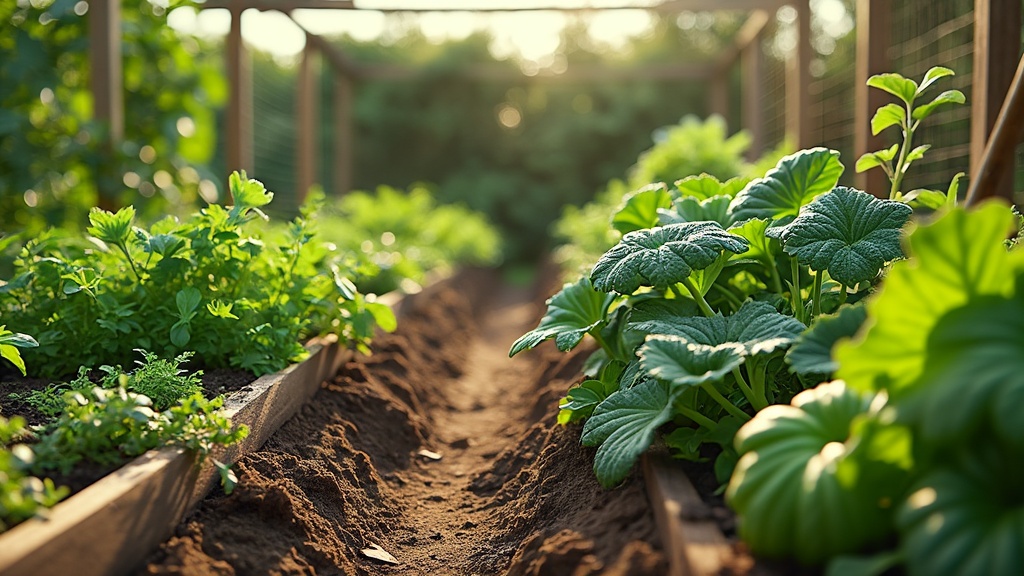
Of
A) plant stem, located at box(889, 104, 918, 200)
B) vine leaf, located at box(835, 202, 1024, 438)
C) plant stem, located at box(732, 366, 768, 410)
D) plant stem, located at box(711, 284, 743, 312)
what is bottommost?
plant stem, located at box(732, 366, 768, 410)

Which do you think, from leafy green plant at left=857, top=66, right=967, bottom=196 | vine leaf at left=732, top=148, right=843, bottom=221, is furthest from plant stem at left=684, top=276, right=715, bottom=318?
leafy green plant at left=857, top=66, right=967, bottom=196

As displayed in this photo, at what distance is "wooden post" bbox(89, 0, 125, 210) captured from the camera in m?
4.85

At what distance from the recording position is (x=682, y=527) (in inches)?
57.5

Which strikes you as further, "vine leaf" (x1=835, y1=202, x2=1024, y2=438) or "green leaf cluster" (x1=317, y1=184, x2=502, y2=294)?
"green leaf cluster" (x1=317, y1=184, x2=502, y2=294)

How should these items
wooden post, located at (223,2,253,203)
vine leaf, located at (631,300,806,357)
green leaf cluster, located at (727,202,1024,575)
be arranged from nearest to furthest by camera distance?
green leaf cluster, located at (727,202,1024,575)
vine leaf, located at (631,300,806,357)
wooden post, located at (223,2,253,203)

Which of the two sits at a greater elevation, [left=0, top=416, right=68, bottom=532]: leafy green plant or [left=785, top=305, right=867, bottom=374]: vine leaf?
[left=785, top=305, right=867, bottom=374]: vine leaf

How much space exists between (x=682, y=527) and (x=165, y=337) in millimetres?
1649

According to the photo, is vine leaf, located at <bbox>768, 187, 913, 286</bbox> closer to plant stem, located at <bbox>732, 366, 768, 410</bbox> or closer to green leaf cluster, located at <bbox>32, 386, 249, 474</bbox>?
plant stem, located at <bbox>732, 366, 768, 410</bbox>

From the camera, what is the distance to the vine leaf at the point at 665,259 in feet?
6.22

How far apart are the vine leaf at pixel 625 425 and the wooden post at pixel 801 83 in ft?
13.3

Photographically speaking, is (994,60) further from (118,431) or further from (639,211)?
(118,431)

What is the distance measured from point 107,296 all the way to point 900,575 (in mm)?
2068

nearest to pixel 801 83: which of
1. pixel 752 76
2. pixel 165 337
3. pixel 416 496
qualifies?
pixel 752 76

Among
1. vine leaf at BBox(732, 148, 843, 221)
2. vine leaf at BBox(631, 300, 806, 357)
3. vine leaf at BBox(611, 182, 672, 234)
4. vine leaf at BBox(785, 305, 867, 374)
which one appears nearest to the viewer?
vine leaf at BBox(785, 305, 867, 374)
